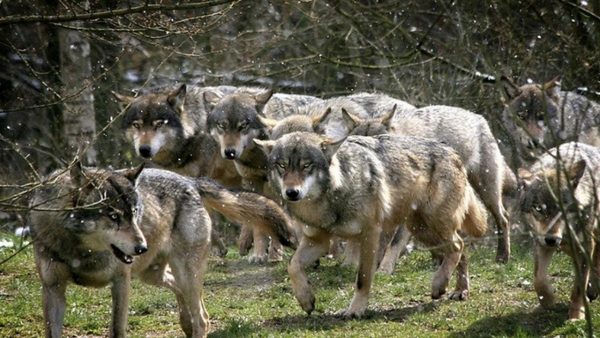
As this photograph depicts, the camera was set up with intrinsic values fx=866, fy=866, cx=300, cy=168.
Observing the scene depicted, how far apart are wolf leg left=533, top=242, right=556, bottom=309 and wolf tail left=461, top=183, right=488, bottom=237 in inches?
54.9

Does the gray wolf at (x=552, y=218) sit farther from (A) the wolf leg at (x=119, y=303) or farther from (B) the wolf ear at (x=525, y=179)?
(A) the wolf leg at (x=119, y=303)

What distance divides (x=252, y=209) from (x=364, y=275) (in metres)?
1.05

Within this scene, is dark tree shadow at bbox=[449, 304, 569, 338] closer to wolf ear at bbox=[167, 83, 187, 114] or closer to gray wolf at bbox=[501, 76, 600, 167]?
gray wolf at bbox=[501, 76, 600, 167]

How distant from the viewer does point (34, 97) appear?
13.2m

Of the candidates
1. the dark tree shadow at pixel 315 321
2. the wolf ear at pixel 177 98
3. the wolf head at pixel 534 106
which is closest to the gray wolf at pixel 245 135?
the wolf ear at pixel 177 98

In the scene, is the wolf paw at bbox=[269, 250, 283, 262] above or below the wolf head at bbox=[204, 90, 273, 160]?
below

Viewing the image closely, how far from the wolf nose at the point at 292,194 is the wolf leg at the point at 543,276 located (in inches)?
69.0

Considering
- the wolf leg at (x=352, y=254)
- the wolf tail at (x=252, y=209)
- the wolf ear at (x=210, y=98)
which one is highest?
the wolf tail at (x=252, y=209)

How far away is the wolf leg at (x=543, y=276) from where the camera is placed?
20.1 feet

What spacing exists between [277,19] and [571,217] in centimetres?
890

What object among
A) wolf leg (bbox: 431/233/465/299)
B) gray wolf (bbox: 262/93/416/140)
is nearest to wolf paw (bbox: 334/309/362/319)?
wolf leg (bbox: 431/233/465/299)

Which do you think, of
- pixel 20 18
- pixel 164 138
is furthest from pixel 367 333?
pixel 164 138

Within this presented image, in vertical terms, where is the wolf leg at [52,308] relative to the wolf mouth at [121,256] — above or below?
below

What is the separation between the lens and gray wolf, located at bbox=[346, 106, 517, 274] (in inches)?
349
